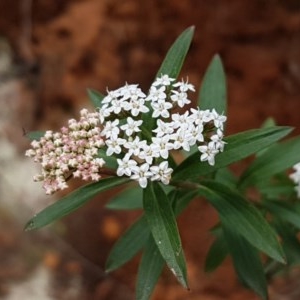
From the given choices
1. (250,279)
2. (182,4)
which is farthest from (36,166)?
(250,279)

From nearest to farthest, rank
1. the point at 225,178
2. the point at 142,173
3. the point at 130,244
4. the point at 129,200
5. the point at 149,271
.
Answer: the point at 142,173, the point at 149,271, the point at 130,244, the point at 225,178, the point at 129,200

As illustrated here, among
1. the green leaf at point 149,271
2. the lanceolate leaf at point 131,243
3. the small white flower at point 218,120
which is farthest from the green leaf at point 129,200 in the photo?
the small white flower at point 218,120

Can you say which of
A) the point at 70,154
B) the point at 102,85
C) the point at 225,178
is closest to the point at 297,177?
the point at 225,178

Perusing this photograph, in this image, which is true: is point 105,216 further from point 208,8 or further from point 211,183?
point 211,183

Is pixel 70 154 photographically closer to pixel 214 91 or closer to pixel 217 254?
pixel 214 91

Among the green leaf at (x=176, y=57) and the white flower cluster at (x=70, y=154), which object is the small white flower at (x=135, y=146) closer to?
the white flower cluster at (x=70, y=154)
